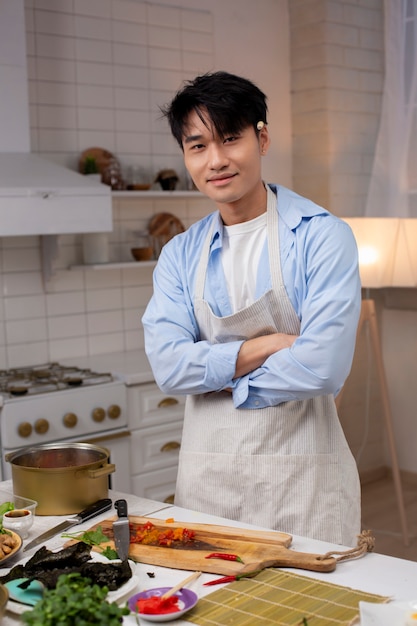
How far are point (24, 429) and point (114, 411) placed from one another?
44 centimetres

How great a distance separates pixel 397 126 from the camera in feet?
15.4

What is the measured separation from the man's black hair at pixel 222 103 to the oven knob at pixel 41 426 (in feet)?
5.63

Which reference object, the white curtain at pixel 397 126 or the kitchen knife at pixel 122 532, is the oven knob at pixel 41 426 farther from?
the white curtain at pixel 397 126

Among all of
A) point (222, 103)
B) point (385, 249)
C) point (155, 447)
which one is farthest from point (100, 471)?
point (385, 249)

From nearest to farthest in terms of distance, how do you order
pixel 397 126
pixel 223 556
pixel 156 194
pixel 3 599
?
pixel 3 599, pixel 223 556, pixel 156 194, pixel 397 126

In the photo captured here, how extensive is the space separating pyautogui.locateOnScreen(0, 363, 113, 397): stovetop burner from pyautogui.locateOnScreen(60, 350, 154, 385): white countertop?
8 cm

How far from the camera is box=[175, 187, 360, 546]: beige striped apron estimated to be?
218 centimetres

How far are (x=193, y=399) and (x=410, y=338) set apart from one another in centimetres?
309

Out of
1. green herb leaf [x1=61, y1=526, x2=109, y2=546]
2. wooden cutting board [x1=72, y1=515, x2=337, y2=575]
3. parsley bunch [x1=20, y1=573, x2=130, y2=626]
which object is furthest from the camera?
green herb leaf [x1=61, y1=526, x2=109, y2=546]

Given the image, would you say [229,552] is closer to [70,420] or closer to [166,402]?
[70,420]

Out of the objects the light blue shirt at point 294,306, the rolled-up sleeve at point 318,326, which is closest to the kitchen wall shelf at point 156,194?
the light blue shirt at point 294,306

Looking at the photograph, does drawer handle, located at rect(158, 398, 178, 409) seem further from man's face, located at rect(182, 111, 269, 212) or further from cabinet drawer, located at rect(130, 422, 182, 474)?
man's face, located at rect(182, 111, 269, 212)

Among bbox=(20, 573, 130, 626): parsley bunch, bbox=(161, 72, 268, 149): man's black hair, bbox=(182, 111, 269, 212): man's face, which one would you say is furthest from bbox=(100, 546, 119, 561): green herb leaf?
bbox=(161, 72, 268, 149): man's black hair

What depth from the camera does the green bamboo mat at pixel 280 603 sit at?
1.43m
